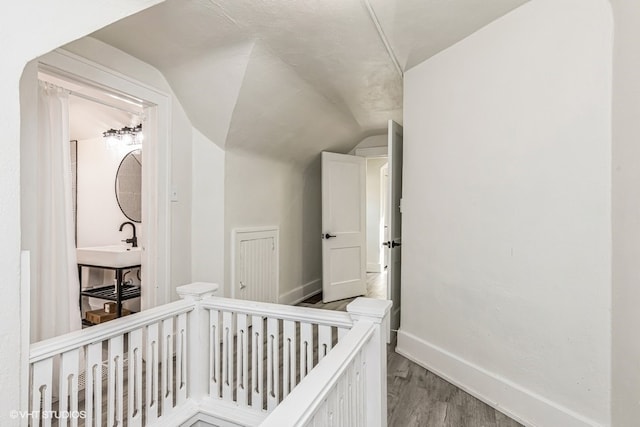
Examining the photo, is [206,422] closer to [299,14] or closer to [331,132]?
[299,14]

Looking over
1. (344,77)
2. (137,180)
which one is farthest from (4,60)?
(137,180)

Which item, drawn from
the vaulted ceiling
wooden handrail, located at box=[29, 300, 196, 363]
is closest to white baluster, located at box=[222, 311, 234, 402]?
wooden handrail, located at box=[29, 300, 196, 363]

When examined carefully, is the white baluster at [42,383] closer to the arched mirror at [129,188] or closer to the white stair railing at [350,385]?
the white stair railing at [350,385]

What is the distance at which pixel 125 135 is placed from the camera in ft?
11.6

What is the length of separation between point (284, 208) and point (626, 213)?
3024mm

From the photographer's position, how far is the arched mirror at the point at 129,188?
366cm

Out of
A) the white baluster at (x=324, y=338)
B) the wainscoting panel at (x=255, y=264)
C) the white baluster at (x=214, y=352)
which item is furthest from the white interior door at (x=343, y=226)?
the white baluster at (x=324, y=338)

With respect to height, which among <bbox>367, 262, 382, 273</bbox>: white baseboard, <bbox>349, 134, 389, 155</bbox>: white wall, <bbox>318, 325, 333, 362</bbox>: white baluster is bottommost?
<bbox>367, 262, 382, 273</bbox>: white baseboard

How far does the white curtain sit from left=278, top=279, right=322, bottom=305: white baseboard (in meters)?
2.04

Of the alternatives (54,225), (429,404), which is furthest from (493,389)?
(54,225)

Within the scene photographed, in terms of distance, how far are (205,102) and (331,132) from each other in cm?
179

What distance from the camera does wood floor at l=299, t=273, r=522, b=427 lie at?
180 centimetres

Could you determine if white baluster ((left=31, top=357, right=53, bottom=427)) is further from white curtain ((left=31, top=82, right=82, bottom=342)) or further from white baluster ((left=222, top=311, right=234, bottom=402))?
white curtain ((left=31, top=82, right=82, bottom=342))

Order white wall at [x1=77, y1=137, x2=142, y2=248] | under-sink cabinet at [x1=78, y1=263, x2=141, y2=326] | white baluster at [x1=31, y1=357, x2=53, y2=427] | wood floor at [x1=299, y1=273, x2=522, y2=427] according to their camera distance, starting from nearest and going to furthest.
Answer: white baluster at [x1=31, y1=357, x2=53, y2=427]
wood floor at [x1=299, y1=273, x2=522, y2=427]
under-sink cabinet at [x1=78, y1=263, x2=141, y2=326]
white wall at [x1=77, y1=137, x2=142, y2=248]
